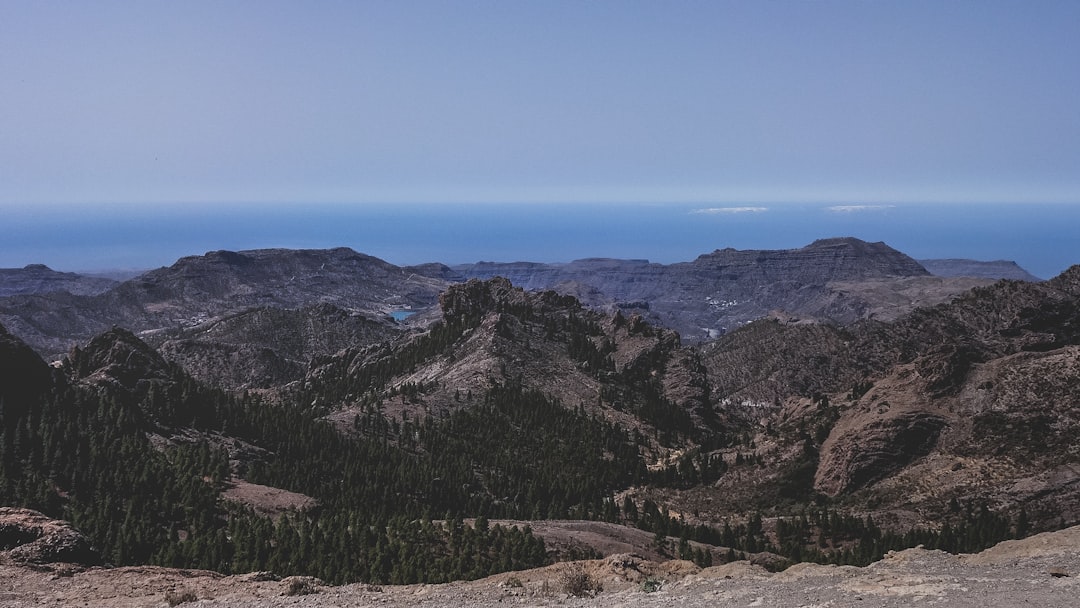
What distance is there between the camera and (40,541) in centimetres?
4066

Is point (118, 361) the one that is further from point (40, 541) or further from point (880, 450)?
point (880, 450)

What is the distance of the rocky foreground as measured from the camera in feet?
104

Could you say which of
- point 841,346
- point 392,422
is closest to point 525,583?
point 392,422

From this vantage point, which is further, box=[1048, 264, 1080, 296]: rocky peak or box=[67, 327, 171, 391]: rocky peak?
box=[1048, 264, 1080, 296]: rocky peak

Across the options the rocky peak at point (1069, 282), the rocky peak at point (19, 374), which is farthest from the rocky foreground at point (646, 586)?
the rocky peak at point (1069, 282)

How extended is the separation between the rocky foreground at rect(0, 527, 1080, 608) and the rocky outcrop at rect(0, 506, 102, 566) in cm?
118

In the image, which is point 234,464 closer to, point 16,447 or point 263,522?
point 16,447

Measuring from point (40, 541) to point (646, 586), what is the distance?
31.1 metres

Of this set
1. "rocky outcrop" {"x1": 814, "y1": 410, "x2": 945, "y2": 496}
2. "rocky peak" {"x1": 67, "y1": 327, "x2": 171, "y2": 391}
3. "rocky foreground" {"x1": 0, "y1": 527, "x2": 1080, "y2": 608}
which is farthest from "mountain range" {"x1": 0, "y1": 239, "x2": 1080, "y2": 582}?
"rocky foreground" {"x1": 0, "y1": 527, "x2": 1080, "y2": 608}

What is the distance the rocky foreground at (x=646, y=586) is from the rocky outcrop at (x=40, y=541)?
1183 mm

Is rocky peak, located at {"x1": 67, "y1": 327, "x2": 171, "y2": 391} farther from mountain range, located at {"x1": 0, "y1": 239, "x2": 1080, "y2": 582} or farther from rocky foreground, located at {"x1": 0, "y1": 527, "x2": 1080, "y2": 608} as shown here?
rocky foreground, located at {"x1": 0, "y1": 527, "x2": 1080, "y2": 608}

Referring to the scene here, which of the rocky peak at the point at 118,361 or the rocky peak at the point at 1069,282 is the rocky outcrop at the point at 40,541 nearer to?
the rocky peak at the point at 118,361

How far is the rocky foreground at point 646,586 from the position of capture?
104ft

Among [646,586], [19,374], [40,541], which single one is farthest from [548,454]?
[40,541]
